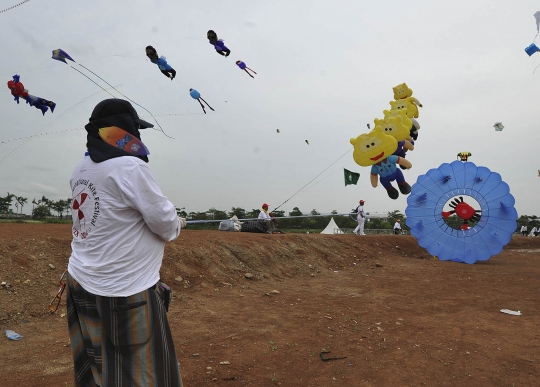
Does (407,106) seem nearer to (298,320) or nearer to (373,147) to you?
(373,147)

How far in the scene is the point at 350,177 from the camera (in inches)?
354

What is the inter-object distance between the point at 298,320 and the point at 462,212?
8.13 m

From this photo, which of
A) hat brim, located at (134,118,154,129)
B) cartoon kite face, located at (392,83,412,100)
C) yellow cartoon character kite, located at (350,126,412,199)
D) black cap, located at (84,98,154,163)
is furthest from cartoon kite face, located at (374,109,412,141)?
black cap, located at (84,98,154,163)

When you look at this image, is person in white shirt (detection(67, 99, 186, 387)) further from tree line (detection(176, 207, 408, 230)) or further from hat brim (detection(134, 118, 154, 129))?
tree line (detection(176, 207, 408, 230))

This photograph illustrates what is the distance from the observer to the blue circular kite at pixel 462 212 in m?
10.4

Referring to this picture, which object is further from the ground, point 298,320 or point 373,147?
point 373,147

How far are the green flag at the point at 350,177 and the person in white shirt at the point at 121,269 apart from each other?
7.60m

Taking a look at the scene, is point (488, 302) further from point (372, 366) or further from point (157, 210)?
point (157, 210)

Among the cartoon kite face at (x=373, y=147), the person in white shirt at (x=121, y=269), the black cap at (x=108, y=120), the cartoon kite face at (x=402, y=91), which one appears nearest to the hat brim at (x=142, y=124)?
the black cap at (x=108, y=120)

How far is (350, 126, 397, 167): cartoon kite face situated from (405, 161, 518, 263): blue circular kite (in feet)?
13.8

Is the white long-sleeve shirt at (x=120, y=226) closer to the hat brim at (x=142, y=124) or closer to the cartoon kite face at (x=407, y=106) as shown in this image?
the hat brim at (x=142, y=124)

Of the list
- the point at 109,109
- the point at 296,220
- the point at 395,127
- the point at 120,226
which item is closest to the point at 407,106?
the point at 395,127

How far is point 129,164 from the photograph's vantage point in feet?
5.27

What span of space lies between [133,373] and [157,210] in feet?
2.17
